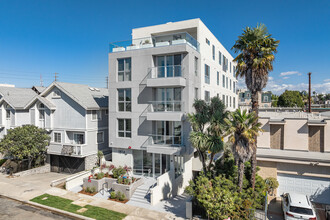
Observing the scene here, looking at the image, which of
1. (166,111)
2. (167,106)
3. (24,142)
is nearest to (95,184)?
(166,111)

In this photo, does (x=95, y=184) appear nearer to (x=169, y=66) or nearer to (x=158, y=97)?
(x=158, y=97)

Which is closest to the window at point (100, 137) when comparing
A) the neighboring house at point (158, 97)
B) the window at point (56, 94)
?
the neighboring house at point (158, 97)

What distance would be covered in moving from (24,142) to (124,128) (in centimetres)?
1063

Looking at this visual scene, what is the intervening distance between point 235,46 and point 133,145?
12783 millimetres

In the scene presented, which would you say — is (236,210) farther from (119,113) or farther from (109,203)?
(119,113)

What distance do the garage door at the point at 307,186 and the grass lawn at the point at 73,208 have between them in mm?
11705

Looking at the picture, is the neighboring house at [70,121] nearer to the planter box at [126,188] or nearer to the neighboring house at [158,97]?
the neighboring house at [158,97]

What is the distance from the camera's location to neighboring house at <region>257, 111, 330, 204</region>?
1514cm

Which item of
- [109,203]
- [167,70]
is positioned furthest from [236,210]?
[167,70]

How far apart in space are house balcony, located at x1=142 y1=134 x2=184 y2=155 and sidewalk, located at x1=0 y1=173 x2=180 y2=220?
5.14 metres

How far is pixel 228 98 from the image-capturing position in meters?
34.8

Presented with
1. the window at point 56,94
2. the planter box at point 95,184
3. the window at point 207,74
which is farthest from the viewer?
the window at point 56,94

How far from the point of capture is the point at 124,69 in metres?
21.8

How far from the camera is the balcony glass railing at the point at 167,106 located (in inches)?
767
